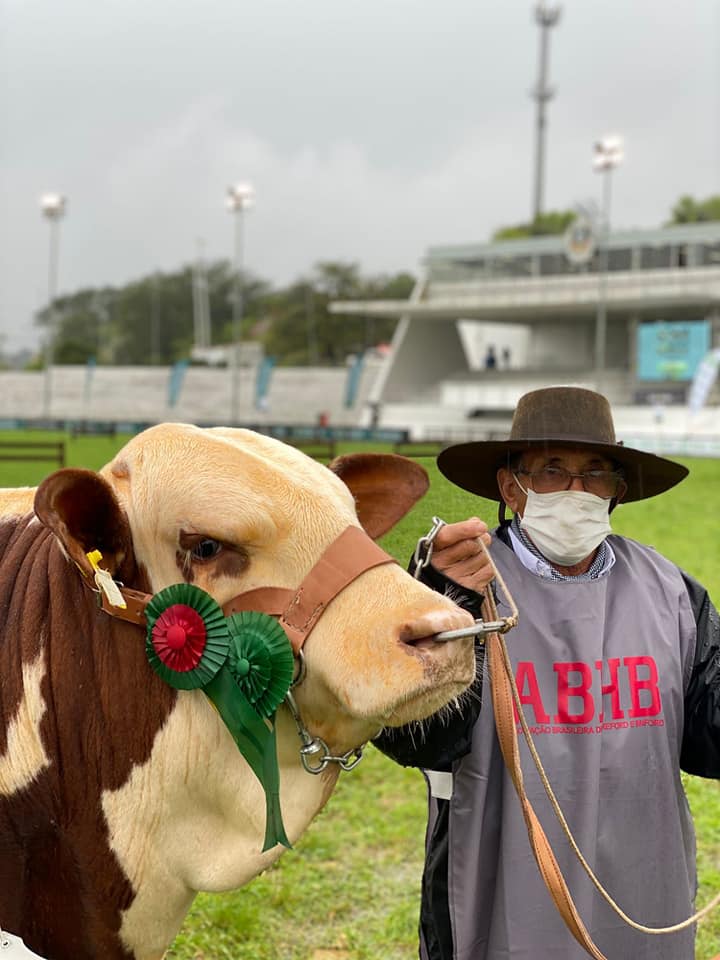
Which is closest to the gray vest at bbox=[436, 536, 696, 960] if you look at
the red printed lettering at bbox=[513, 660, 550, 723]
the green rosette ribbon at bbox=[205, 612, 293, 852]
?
the red printed lettering at bbox=[513, 660, 550, 723]

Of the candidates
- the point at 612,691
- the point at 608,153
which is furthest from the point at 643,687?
the point at 608,153

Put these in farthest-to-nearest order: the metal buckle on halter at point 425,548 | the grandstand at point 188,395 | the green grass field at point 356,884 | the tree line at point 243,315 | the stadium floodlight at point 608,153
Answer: the tree line at point 243,315
the grandstand at point 188,395
the stadium floodlight at point 608,153
the green grass field at point 356,884
the metal buckle on halter at point 425,548

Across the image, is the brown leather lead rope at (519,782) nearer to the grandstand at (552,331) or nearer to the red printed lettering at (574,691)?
the red printed lettering at (574,691)

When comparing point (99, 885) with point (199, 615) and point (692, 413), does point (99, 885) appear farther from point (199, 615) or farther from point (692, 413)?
point (692, 413)

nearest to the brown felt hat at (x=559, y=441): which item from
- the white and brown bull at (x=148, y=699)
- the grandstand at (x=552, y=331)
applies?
the white and brown bull at (x=148, y=699)

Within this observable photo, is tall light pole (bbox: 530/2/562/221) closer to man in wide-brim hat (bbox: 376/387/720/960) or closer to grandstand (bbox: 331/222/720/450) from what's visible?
grandstand (bbox: 331/222/720/450)

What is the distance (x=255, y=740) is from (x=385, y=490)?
69cm

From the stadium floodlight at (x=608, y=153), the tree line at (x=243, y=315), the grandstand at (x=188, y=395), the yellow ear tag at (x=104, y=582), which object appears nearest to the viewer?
the yellow ear tag at (x=104, y=582)

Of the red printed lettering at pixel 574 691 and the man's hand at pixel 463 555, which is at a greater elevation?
the man's hand at pixel 463 555

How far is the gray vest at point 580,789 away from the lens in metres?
2.38

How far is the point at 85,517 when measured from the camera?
1.75 meters

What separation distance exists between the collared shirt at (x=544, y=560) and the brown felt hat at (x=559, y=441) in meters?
0.19

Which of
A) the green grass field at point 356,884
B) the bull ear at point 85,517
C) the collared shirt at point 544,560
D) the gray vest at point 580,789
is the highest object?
the bull ear at point 85,517

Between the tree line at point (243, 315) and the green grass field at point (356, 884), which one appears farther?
the tree line at point (243, 315)
